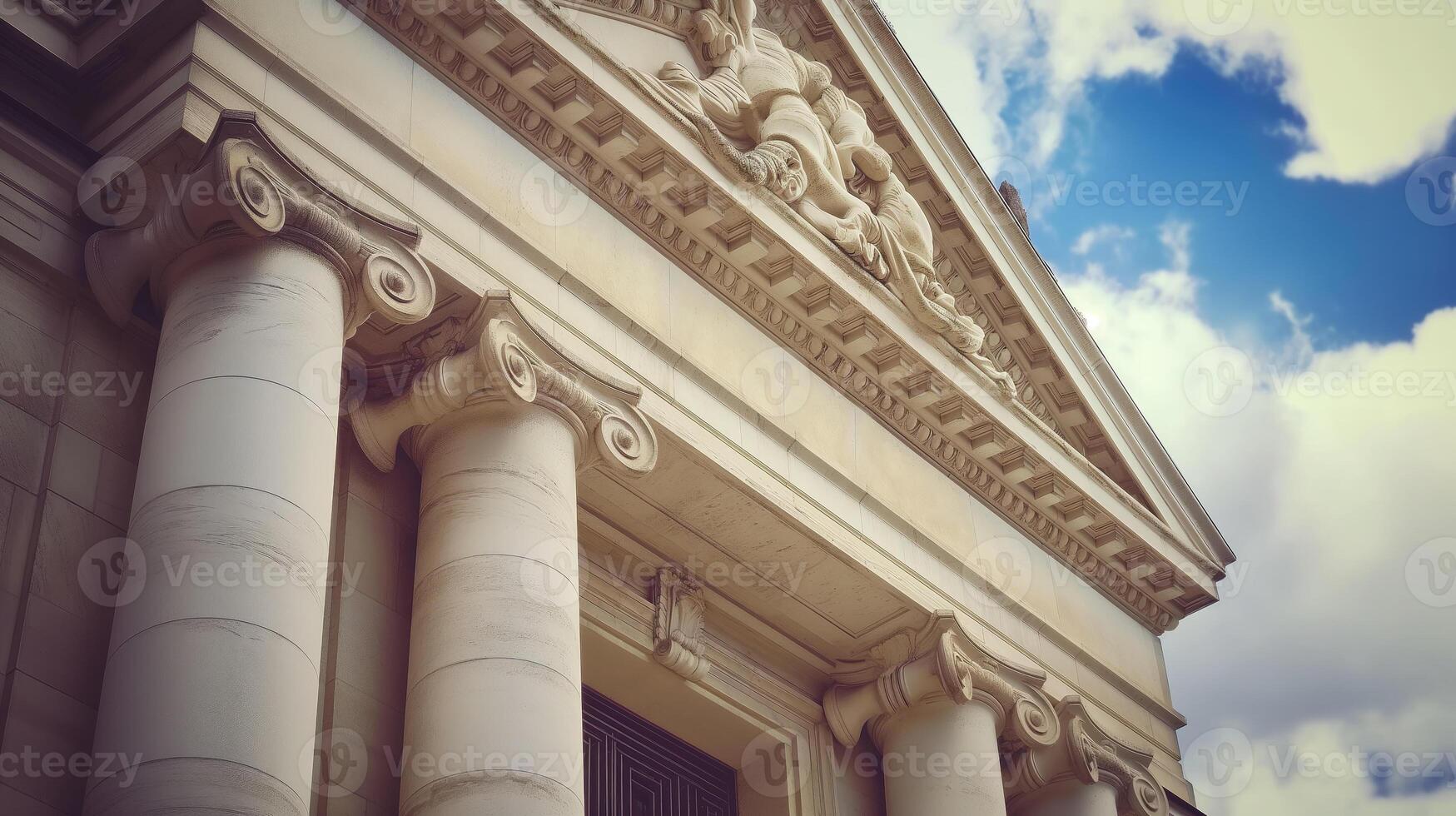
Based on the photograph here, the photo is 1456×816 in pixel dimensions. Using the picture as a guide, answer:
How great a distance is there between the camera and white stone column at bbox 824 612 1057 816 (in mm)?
17625

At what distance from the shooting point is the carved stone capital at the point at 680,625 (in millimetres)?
16594

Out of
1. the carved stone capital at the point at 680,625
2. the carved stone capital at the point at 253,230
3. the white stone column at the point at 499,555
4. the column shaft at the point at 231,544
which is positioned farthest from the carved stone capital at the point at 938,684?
the column shaft at the point at 231,544

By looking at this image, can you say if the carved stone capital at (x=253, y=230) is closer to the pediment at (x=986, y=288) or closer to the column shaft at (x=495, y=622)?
the column shaft at (x=495, y=622)

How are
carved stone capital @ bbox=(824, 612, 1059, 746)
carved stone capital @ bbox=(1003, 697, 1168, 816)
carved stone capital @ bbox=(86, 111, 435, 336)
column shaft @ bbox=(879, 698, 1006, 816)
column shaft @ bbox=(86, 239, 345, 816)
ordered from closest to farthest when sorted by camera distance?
column shaft @ bbox=(86, 239, 345, 816) < carved stone capital @ bbox=(86, 111, 435, 336) < column shaft @ bbox=(879, 698, 1006, 816) < carved stone capital @ bbox=(824, 612, 1059, 746) < carved stone capital @ bbox=(1003, 697, 1168, 816)

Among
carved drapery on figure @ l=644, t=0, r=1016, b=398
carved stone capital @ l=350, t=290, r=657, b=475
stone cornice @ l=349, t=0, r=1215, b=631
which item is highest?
carved drapery on figure @ l=644, t=0, r=1016, b=398

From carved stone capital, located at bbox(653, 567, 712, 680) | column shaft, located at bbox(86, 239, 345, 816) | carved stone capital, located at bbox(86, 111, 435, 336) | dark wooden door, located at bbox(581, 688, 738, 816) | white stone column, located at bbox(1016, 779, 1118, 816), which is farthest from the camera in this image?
white stone column, located at bbox(1016, 779, 1118, 816)

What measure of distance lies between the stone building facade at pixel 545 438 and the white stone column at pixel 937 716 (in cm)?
5

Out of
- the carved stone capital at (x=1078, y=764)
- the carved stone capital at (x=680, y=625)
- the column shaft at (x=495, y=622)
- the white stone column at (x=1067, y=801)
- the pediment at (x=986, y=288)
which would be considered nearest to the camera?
the column shaft at (x=495, y=622)

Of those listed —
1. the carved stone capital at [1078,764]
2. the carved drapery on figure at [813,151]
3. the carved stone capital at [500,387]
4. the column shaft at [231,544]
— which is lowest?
the column shaft at [231,544]

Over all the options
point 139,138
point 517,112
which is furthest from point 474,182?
point 139,138

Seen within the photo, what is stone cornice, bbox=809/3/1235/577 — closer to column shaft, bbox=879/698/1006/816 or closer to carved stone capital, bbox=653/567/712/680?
column shaft, bbox=879/698/1006/816

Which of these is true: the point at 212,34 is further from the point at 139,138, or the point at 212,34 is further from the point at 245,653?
the point at 245,653

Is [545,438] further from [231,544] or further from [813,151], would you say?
[813,151]

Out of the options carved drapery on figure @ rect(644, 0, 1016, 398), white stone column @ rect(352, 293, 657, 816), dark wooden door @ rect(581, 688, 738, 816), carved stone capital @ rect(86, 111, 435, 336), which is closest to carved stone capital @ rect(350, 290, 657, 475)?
white stone column @ rect(352, 293, 657, 816)
